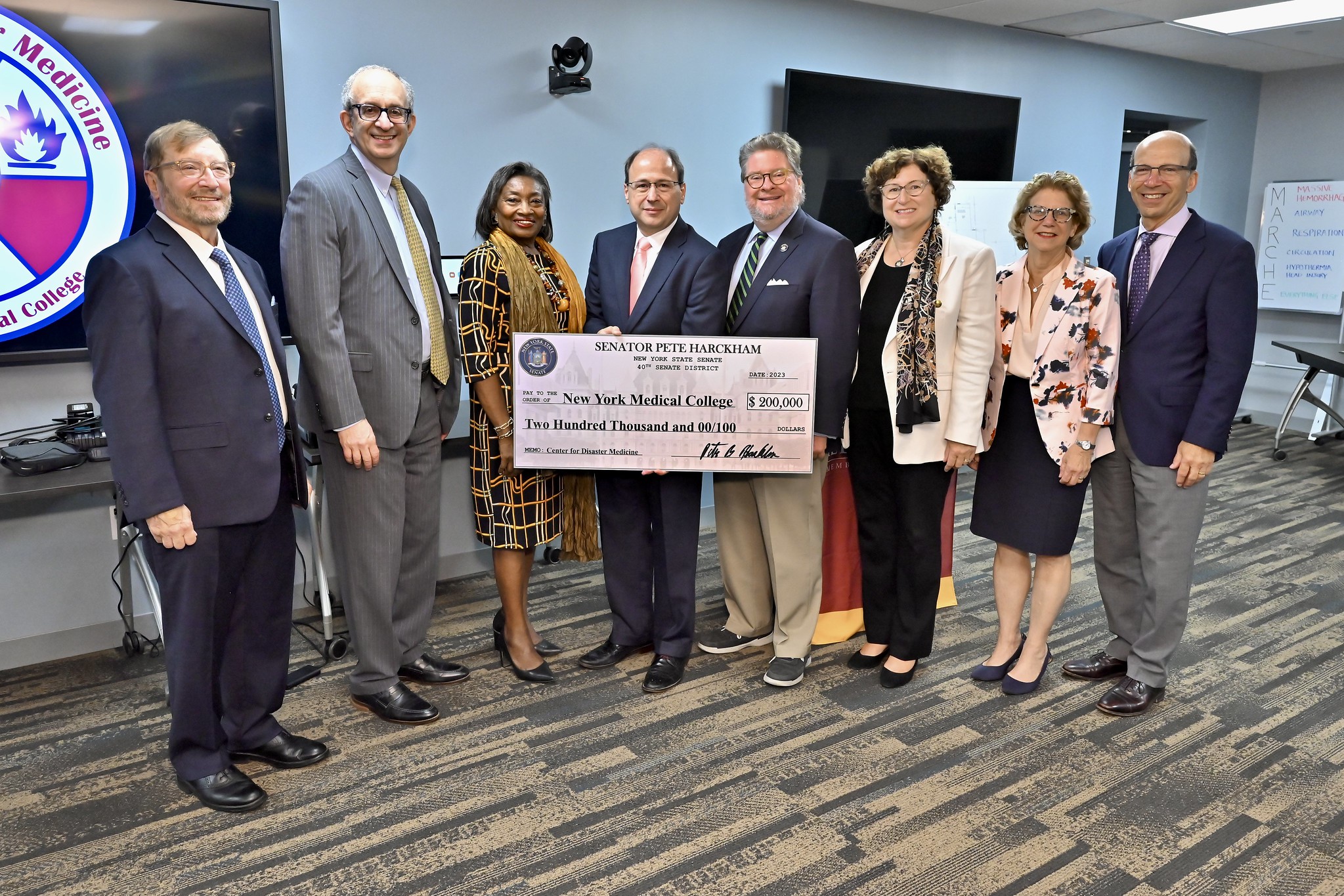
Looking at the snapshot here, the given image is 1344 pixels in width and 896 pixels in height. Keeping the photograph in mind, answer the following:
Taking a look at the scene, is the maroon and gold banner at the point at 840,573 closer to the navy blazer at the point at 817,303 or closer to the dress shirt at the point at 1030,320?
the navy blazer at the point at 817,303

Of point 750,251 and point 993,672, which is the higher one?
point 750,251

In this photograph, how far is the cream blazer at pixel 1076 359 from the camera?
8.43 feet

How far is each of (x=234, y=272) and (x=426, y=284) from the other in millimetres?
547

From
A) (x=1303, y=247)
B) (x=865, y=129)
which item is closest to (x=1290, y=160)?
(x=1303, y=247)

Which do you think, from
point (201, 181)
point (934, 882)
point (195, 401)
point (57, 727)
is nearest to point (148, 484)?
point (195, 401)

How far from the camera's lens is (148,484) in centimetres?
201

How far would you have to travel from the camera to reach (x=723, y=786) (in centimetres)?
236

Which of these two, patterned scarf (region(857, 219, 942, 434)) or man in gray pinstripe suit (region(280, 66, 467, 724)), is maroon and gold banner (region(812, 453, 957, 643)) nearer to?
patterned scarf (region(857, 219, 942, 434))

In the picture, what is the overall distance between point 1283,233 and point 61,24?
769 centimetres

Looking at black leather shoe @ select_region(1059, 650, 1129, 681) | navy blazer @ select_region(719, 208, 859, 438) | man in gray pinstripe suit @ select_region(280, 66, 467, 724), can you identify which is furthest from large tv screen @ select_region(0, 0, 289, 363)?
black leather shoe @ select_region(1059, 650, 1129, 681)

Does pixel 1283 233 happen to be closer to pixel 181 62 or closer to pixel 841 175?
pixel 841 175

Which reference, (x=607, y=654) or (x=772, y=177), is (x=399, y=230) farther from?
(x=607, y=654)

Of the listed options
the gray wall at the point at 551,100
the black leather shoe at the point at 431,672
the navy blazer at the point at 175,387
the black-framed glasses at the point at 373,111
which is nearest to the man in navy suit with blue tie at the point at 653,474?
the black leather shoe at the point at 431,672

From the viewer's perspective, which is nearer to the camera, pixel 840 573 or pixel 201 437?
pixel 201 437
